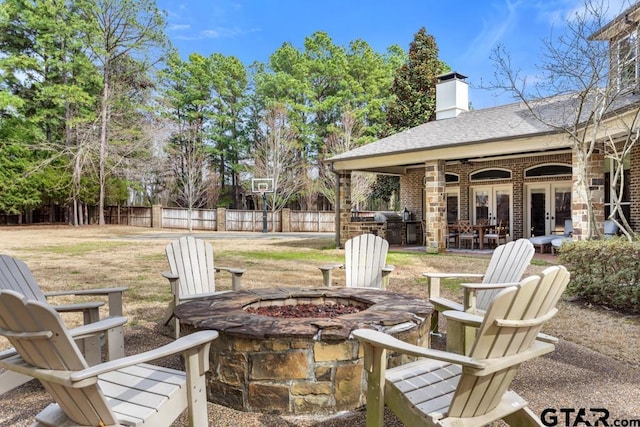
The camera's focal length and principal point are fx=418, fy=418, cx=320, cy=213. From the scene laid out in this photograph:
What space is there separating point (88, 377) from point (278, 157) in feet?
81.7

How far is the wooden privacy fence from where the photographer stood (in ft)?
80.9

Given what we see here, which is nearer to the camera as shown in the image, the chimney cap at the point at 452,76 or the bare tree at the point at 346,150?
the chimney cap at the point at 452,76

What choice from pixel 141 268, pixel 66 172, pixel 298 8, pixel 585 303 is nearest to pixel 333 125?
pixel 298 8

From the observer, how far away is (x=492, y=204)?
13.5 metres

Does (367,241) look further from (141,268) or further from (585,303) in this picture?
(141,268)

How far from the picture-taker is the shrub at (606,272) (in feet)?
16.1

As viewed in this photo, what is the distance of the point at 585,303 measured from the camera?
18.1ft

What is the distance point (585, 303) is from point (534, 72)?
5.67 meters

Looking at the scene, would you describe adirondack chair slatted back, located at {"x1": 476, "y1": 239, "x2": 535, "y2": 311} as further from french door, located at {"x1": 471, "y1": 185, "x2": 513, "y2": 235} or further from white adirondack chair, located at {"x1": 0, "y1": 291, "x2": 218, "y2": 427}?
french door, located at {"x1": 471, "y1": 185, "x2": 513, "y2": 235}

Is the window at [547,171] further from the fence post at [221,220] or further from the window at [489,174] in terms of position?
the fence post at [221,220]

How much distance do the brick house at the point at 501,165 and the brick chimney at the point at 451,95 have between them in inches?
1.4

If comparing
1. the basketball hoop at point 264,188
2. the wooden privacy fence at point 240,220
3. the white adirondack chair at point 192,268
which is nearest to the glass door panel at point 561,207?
the white adirondack chair at point 192,268

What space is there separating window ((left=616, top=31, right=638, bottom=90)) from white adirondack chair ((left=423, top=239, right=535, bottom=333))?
5779 millimetres

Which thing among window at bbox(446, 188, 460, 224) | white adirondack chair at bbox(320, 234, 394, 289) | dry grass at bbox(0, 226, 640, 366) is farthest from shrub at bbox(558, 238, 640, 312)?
window at bbox(446, 188, 460, 224)
